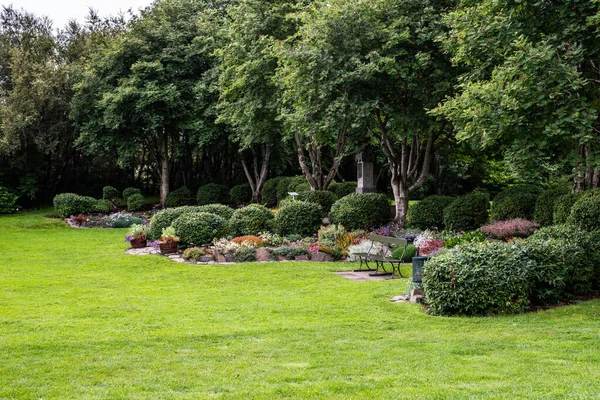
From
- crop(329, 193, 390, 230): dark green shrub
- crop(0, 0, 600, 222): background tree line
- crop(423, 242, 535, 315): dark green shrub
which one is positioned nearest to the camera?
crop(423, 242, 535, 315): dark green shrub

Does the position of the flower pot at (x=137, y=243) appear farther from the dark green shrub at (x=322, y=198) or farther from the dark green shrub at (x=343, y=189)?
the dark green shrub at (x=343, y=189)

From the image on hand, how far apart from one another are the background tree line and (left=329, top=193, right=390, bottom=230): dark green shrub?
904 millimetres

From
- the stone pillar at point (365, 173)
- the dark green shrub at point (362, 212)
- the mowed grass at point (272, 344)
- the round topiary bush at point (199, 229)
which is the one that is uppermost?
the stone pillar at point (365, 173)

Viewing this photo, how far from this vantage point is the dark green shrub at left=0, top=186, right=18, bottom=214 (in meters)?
29.5

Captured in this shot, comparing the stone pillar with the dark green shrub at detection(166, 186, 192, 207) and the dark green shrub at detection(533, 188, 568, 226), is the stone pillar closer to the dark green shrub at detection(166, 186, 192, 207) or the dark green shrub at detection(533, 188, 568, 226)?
the dark green shrub at detection(533, 188, 568, 226)

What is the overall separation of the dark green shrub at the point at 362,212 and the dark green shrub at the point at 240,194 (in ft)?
46.7

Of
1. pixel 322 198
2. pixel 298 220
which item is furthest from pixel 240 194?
pixel 298 220

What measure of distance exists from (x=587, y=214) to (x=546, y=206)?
3349mm

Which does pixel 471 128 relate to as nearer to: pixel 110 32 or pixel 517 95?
pixel 517 95

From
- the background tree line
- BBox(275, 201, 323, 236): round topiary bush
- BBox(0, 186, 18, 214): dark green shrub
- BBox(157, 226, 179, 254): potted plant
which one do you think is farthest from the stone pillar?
BBox(0, 186, 18, 214): dark green shrub

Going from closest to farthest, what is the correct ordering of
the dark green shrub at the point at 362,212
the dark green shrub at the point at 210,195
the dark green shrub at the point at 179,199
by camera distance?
the dark green shrub at the point at 362,212 < the dark green shrub at the point at 179,199 < the dark green shrub at the point at 210,195

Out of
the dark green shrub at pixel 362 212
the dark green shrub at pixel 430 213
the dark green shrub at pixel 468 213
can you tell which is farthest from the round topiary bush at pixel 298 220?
the dark green shrub at pixel 468 213

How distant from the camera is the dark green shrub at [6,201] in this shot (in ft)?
96.9

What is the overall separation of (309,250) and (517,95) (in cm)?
702
